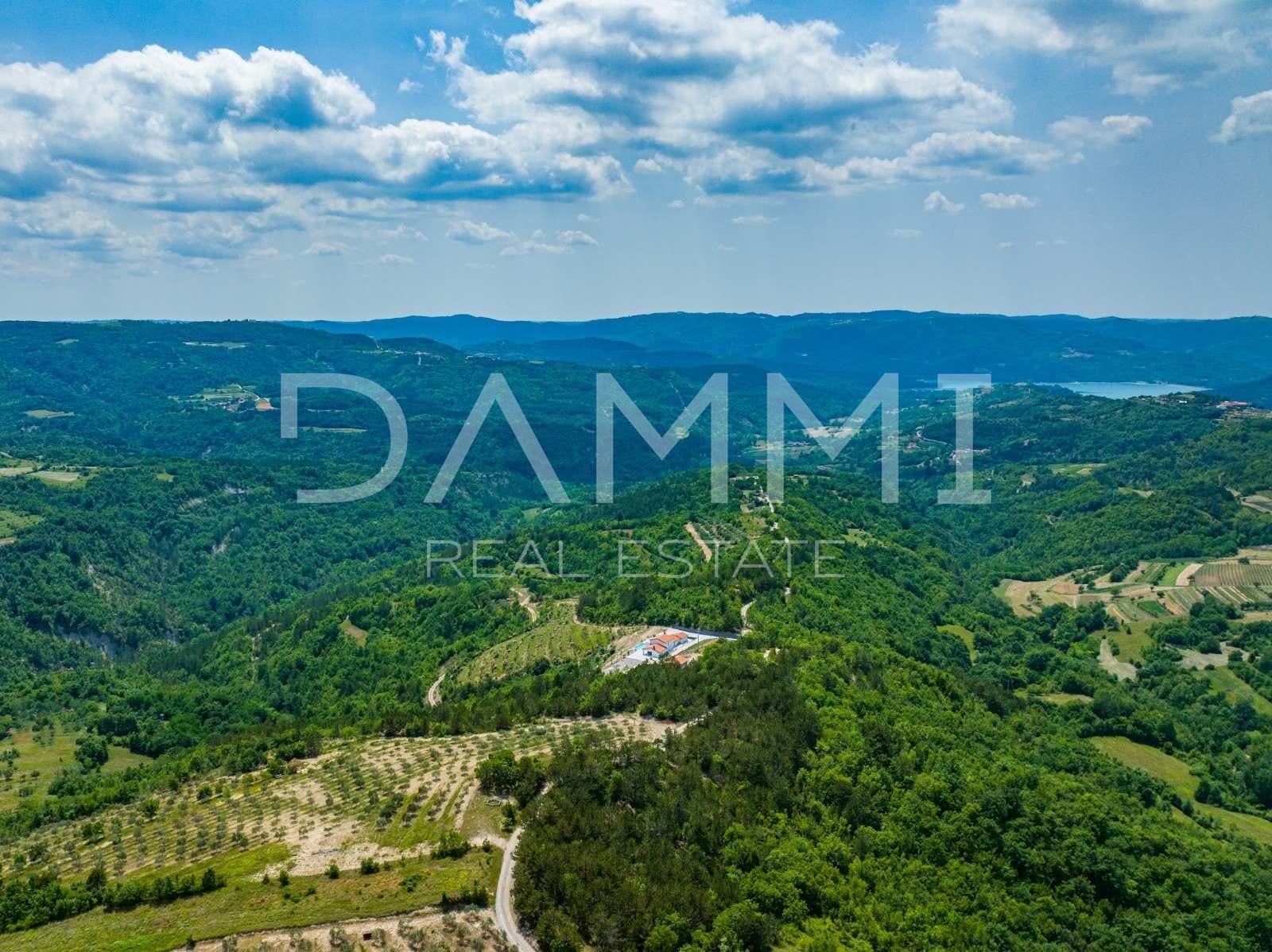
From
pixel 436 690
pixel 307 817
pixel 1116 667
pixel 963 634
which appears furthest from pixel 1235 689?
pixel 307 817

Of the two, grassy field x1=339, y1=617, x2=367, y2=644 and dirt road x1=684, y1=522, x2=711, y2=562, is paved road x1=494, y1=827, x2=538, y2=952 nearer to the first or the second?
dirt road x1=684, y1=522, x2=711, y2=562

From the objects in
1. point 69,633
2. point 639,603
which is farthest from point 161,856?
point 69,633

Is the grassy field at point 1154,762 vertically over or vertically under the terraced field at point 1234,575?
under

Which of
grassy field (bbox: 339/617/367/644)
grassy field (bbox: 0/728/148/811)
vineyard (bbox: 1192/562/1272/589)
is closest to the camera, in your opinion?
grassy field (bbox: 0/728/148/811)

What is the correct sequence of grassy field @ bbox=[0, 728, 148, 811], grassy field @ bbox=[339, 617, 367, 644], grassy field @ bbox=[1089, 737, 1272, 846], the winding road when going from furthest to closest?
1. grassy field @ bbox=[339, 617, 367, 644]
2. the winding road
3. grassy field @ bbox=[1089, 737, 1272, 846]
4. grassy field @ bbox=[0, 728, 148, 811]

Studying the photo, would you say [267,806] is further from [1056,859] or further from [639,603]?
[639,603]

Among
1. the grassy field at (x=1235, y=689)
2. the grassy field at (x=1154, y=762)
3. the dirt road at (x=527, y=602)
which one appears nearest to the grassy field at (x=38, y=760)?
the dirt road at (x=527, y=602)

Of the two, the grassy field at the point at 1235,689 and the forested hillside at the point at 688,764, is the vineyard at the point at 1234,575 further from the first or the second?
the grassy field at the point at 1235,689

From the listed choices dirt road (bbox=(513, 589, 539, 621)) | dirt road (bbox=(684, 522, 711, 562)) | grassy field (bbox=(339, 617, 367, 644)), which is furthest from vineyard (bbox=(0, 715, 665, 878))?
grassy field (bbox=(339, 617, 367, 644))
